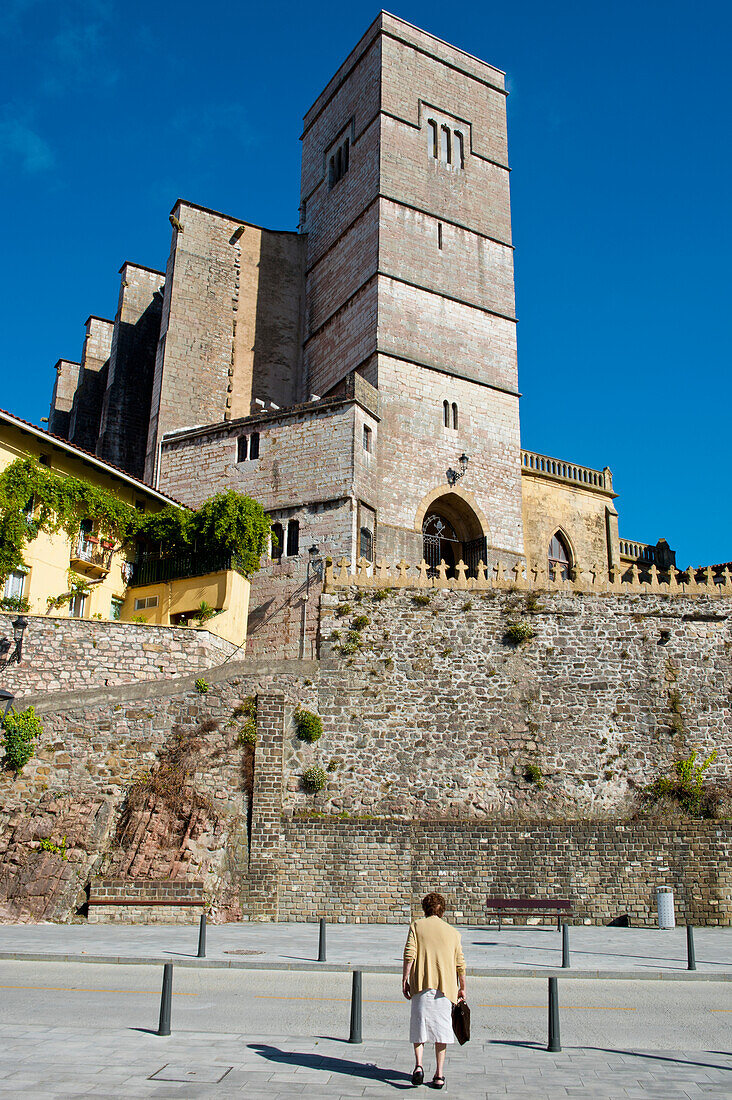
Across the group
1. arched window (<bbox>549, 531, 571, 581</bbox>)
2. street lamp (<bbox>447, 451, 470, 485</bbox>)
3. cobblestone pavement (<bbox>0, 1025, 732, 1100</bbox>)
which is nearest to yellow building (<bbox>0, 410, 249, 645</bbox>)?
street lamp (<bbox>447, 451, 470, 485</bbox>)

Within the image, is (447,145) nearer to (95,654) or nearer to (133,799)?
(95,654)

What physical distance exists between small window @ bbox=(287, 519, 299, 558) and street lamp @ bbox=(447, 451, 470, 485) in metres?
6.14

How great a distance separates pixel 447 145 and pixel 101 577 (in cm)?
2270

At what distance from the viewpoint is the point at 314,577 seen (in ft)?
93.0

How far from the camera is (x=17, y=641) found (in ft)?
72.4

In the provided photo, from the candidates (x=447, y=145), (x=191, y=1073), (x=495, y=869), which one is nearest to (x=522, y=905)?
(x=495, y=869)

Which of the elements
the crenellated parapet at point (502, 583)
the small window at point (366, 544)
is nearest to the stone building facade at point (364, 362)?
the small window at point (366, 544)

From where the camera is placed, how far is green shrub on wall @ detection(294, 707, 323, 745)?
21172mm

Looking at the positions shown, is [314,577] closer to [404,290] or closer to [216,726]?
[216,726]

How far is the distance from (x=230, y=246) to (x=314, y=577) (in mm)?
17754

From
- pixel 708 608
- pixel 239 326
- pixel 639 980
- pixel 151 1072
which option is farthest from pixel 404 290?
pixel 151 1072

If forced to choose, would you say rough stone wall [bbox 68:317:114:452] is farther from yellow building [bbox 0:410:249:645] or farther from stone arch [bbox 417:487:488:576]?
stone arch [bbox 417:487:488:576]

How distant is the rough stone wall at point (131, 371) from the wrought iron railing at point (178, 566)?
10.8 metres

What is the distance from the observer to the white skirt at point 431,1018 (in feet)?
24.2
